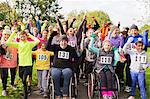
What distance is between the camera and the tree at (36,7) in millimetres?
37031

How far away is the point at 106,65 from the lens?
8852mm

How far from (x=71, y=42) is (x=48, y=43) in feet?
3.72

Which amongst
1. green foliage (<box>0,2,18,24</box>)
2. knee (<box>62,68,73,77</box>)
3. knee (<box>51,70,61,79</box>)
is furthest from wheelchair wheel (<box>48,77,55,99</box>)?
green foliage (<box>0,2,18,24</box>)

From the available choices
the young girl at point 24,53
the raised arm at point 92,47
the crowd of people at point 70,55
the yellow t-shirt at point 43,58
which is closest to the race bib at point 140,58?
the crowd of people at point 70,55

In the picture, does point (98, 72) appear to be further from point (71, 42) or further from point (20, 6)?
point (20, 6)

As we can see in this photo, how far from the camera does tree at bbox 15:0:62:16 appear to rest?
3703 centimetres

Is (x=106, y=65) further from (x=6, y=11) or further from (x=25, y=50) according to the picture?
(x=6, y=11)

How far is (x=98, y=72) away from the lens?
8789 millimetres

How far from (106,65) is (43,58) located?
166 centimetres

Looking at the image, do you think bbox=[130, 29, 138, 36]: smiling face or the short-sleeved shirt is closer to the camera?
the short-sleeved shirt

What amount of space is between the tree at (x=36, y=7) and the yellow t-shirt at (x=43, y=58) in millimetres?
26220

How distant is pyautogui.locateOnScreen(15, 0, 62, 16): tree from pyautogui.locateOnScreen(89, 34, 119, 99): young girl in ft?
89.0

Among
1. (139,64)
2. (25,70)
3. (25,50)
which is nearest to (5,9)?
(25,50)

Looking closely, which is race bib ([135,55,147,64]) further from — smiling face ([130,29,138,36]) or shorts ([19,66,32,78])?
shorts ([19,66,32,78])
